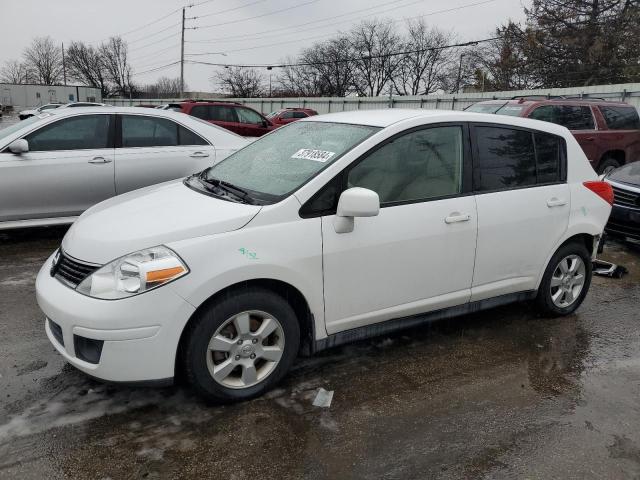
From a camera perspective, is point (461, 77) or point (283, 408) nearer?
point (283, 408)

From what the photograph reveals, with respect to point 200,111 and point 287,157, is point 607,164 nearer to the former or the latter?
point 287,157

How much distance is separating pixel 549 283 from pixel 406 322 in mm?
1519

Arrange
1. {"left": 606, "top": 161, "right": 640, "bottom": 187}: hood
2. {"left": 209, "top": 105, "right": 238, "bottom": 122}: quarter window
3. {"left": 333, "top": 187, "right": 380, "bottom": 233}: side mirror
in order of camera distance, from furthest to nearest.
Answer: {"left": 209, "top": 105, "right": 238, "bottom": 122}: quarter window → {"left": 606, "top": 161, "right": 640, "bottom": 187}: hood → {"left": 333, "top": 187, "right": 380, "bottom": 233}: side mirror

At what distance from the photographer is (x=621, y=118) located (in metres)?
10.9

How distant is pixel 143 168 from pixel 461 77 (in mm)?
56836

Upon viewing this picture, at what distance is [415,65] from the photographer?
2416 inches

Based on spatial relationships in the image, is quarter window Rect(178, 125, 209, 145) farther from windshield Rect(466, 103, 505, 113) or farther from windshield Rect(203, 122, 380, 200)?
windshield Rect(466, 103, 505, 113)

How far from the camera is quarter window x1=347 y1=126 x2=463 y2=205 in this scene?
11.0ft

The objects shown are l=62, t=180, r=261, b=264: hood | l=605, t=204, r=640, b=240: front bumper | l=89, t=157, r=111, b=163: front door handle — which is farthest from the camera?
l=605, t=204, r=640, b=240: front bumper

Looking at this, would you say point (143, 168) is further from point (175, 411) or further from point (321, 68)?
point (321, 68)

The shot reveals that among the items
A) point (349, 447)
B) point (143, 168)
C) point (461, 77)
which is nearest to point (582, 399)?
point (349, 447)

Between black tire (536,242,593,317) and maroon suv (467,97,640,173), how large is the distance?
5.82 m

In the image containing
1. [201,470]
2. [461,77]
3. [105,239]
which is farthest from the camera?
[461,77]

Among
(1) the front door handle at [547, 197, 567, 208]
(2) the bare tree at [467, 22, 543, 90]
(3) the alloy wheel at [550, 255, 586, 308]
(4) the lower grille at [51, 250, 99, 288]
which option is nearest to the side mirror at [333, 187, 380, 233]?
(4) the lower grille at [51, 250, 99, 288]
